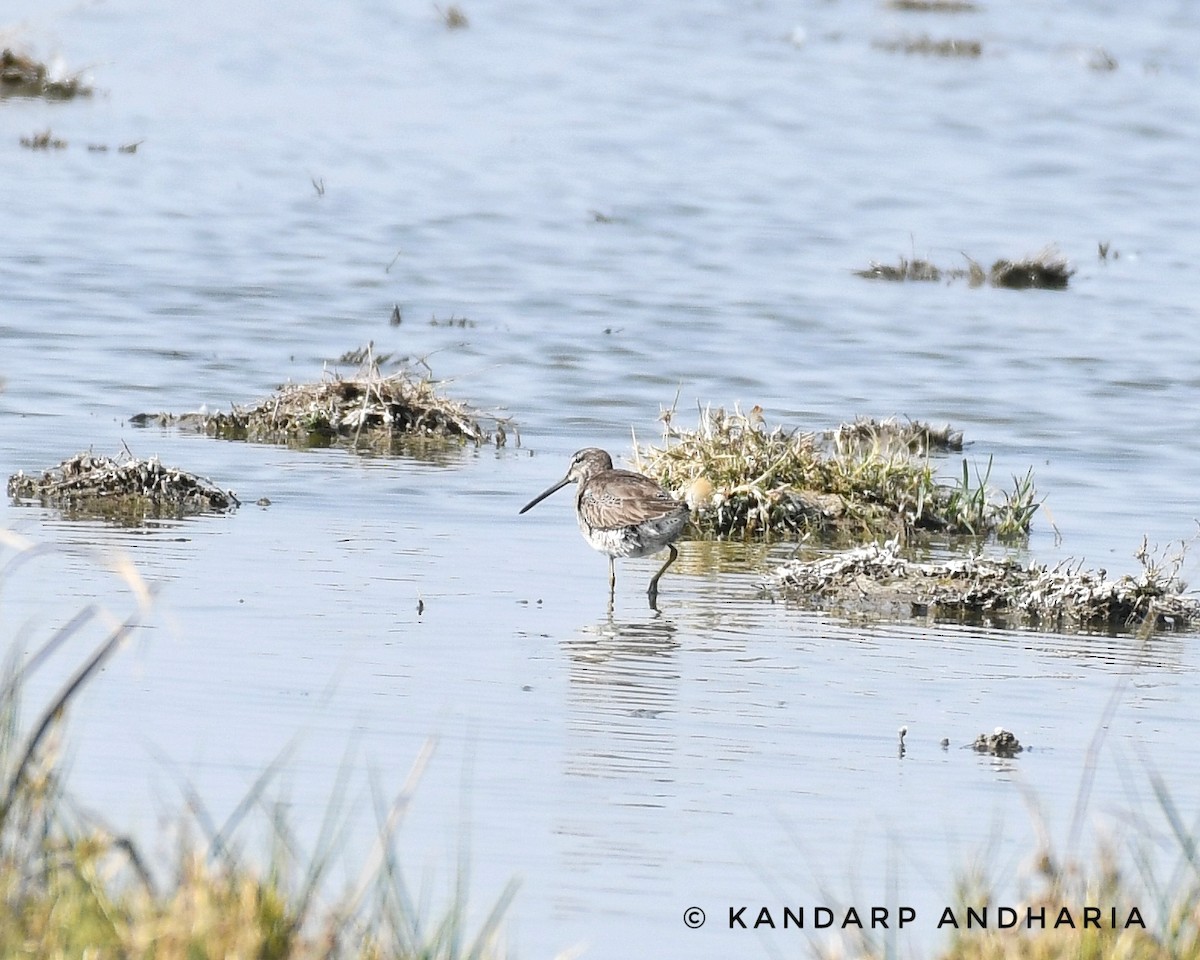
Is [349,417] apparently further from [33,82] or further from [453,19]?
[453,19]

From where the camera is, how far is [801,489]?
46.0 ft

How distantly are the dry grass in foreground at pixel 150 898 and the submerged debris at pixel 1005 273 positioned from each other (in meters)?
22.7

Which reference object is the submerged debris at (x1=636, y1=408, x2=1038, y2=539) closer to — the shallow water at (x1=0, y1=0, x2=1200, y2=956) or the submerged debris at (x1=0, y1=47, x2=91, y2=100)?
the shallow water at (x1=0, y1=0, x2=1200, y2=956)

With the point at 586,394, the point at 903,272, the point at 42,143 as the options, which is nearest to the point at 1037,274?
the point at 903,272

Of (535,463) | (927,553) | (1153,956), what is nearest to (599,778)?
(1153,956)

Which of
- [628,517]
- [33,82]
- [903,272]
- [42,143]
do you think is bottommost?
[628,517]

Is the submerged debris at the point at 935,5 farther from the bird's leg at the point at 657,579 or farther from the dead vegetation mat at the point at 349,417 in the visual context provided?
the bird's leg at the point at 657,579

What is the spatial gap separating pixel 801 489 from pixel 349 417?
142 inches

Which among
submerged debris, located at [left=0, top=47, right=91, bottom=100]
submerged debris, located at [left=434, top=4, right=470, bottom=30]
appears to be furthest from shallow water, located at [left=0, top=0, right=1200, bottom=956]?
submerged debris, located at [left=434, top=4, right=470, bottom=30]

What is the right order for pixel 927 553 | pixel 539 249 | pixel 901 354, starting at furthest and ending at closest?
pixel 539 249 < pixel 901 354 < pixel 927 553

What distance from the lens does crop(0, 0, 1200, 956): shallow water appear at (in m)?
7.91

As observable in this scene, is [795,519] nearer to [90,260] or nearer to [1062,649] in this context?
[1062,649]

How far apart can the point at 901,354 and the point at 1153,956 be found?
58.0ft

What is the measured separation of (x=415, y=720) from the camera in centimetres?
882
